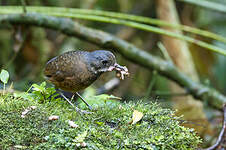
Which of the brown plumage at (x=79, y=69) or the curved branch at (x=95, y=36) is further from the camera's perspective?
the curved branch at (x=95, y=36)

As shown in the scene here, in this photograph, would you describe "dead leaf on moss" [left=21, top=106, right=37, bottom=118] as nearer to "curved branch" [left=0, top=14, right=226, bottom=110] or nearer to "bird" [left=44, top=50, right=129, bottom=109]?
"bird" [left=44, top=50, right=129, bottom=109]

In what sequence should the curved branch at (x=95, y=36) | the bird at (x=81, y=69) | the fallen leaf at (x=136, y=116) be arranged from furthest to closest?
the curved branch at (x=95, y=36)
the bird at (x=81, y=69)
the fallen leaf at (x=136, y=116)

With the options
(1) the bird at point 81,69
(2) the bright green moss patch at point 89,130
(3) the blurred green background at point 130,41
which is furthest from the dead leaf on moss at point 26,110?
(3) the blurred green background at point 130,41

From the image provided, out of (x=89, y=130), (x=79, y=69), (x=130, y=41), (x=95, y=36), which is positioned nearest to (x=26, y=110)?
(x=89, y=130)

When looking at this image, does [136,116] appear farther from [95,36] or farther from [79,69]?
[95,36]

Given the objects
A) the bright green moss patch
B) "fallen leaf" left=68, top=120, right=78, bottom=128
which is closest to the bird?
the bright green moss patch

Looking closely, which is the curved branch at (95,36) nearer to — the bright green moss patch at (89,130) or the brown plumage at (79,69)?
the brown plumage at (79,69)

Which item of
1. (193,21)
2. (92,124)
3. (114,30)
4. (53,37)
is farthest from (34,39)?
(92,124)

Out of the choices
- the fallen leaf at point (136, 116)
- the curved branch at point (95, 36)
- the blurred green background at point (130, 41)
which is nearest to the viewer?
the fallen leaf at point (136, 116)
